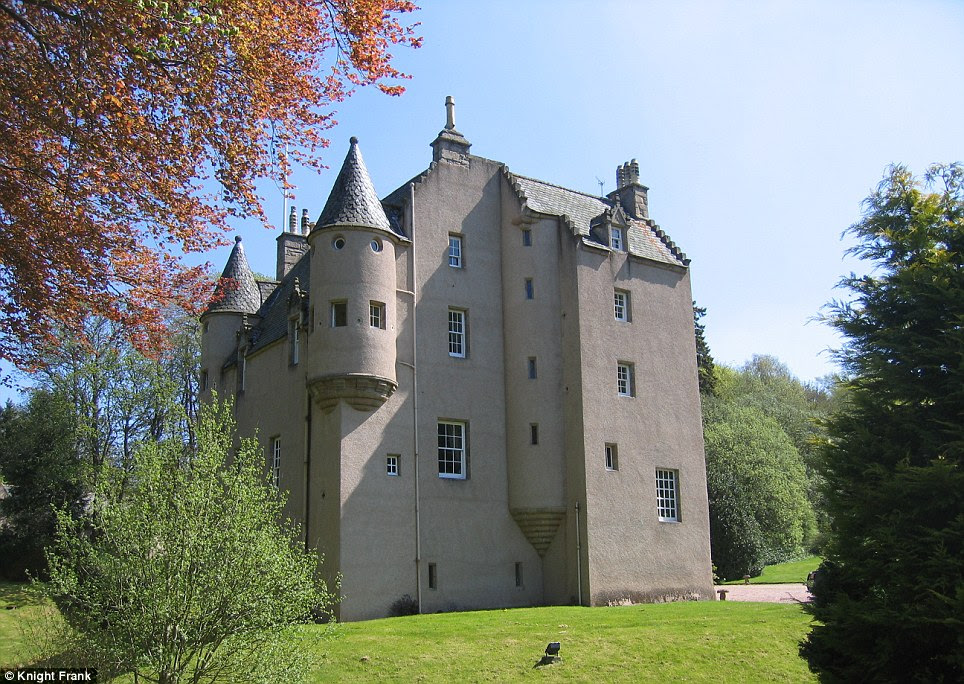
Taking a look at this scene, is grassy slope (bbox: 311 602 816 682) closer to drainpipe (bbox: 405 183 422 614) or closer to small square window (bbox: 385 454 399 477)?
drainpipe (bbox: 405 183 422 614)

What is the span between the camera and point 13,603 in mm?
34531

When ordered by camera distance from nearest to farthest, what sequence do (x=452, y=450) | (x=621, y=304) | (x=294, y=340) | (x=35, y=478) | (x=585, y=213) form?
(x=452, y=450) → (x=294, y=340) → (x=621, y=304) → (x=585, y=213) → (x=35, y=478)

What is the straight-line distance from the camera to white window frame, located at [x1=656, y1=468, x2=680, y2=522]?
101ft

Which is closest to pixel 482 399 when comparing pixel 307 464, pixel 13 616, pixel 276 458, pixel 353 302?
pixel 353 302

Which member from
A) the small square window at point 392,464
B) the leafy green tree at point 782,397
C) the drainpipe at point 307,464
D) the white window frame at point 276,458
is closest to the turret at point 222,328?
the white window frame at point 276,458

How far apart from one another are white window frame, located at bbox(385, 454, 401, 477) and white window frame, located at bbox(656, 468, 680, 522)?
930cm

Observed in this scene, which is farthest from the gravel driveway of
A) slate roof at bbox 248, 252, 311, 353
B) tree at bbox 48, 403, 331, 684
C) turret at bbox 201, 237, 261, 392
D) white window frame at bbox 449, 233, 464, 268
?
turret at bbox 201, 237, 261, 392

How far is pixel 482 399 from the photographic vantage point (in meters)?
29.6

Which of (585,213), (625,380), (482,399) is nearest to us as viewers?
(482,399)

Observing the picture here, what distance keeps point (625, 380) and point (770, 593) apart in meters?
9.95

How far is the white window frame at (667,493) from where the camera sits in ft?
101

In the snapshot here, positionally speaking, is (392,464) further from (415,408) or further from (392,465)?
(415,408)

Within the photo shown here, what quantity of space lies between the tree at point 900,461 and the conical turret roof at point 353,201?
15802 millimetres

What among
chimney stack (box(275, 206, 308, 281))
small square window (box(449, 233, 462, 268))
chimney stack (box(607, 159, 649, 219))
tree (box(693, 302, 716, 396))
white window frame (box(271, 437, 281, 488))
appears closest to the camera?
small square window (box(449, 233, 462, 268))
